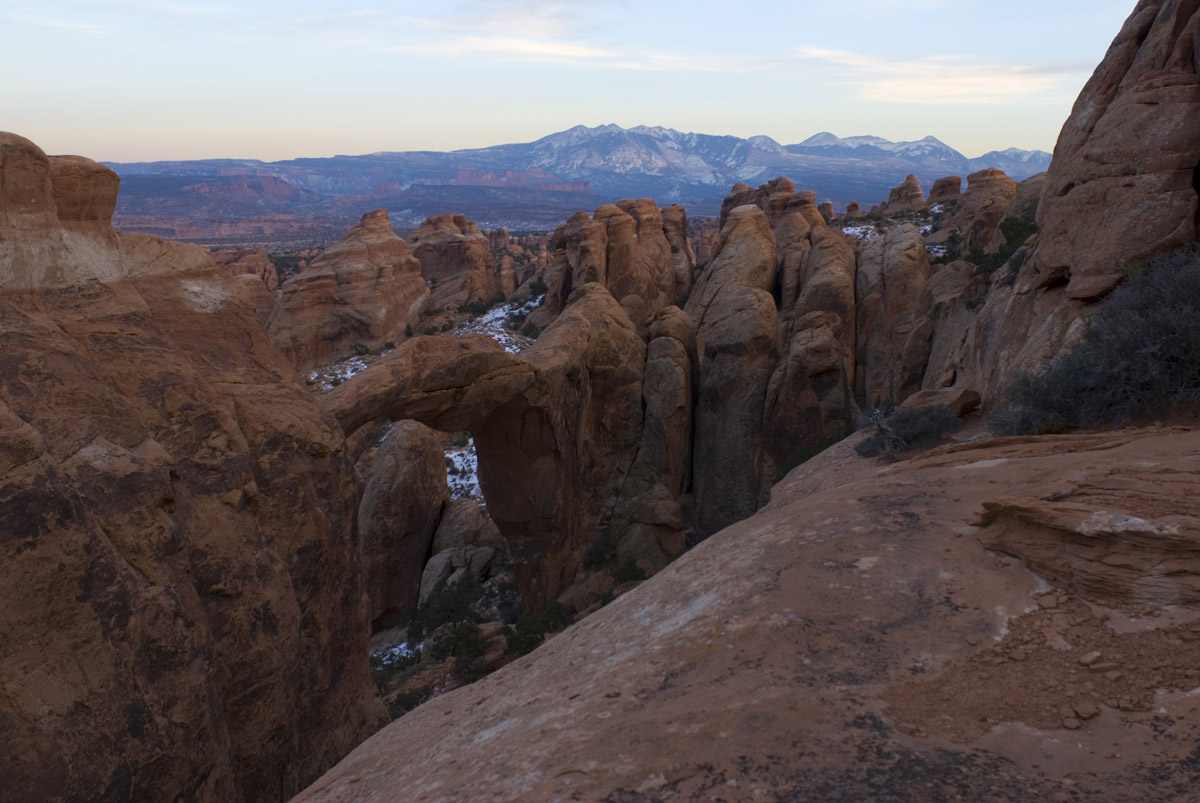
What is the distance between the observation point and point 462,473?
25.7 meters

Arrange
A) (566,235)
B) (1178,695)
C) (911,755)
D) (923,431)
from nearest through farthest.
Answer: (911,755) < (1178,695) < (923,431) < (566,235)

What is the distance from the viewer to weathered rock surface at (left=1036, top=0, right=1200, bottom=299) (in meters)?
11.0

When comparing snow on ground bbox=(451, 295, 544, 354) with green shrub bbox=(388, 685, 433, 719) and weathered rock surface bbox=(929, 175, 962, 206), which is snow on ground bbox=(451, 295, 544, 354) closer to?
green shrub bbox=(388, 685, 433, 719)

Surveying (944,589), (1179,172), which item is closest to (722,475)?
(1179,172)

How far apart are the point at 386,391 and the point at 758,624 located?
8925 mm

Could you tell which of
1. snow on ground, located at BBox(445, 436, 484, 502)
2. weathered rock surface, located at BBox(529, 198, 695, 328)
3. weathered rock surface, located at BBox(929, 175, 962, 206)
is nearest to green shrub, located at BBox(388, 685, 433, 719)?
snow on ground, located at BBox(445, 436, 484, 502)

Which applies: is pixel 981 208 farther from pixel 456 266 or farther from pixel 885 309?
pixel 456 266

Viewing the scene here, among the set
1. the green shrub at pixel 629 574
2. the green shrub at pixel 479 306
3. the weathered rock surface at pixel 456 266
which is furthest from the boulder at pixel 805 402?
the weathered rock surface at pixel 456 266

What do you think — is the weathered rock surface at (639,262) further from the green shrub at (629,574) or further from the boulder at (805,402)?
the green shrub at (629,574)

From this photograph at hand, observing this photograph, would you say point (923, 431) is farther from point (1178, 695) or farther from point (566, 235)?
point (566, 235)

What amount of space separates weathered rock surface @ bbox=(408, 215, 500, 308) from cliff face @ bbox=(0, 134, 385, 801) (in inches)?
1492

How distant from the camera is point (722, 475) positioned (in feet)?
72.8

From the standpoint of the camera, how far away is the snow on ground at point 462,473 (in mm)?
24359

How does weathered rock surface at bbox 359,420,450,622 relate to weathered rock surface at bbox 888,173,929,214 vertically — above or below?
below
